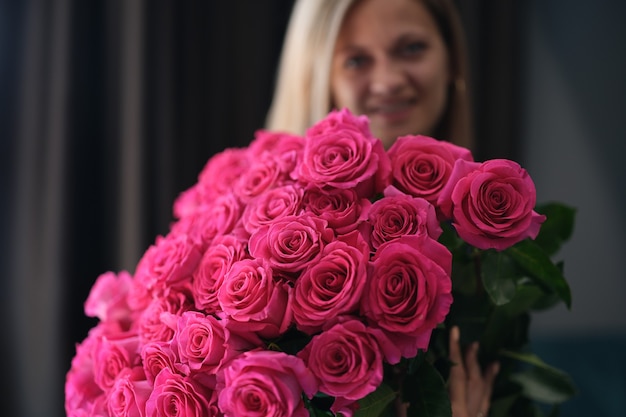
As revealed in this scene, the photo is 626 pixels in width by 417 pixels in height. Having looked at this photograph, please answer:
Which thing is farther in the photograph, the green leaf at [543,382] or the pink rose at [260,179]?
the green leaf at [543,382]

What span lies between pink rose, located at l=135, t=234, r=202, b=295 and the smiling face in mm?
596

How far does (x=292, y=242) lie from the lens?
48cm

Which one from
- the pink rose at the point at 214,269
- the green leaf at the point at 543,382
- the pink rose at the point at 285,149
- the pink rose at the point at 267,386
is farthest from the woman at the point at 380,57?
the pink rose at the point at 267,386

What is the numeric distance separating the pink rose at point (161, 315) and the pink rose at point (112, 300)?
0.30 ft

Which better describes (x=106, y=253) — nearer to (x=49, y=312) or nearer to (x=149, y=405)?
(x=49, y=312)

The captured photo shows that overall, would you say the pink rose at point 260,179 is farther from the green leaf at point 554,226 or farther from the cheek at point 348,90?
the cheek at point 348,90

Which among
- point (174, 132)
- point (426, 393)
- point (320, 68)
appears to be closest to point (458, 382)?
point (426, 393)

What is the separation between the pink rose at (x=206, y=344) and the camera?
0.46m

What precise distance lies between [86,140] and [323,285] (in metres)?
1.30

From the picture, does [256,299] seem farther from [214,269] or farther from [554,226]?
[554,226]

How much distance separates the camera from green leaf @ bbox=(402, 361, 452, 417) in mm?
511

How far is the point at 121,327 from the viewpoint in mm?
638

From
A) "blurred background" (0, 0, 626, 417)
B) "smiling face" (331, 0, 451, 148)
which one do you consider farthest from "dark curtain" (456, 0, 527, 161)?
"smiling face" (331, 0, 451, 148)

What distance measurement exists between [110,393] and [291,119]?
0.88 metres
